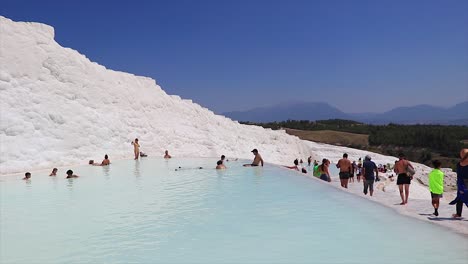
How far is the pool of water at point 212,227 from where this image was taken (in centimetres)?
627

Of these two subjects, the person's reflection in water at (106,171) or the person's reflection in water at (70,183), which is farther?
the person's reflection in water at (106,171)

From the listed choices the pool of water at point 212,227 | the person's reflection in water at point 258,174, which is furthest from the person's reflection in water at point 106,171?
the person's reflection in water at point 258,174

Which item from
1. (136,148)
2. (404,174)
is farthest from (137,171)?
(404,174)

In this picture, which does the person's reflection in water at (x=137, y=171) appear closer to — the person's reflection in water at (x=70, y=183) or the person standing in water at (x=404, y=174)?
the person's reflection in water at (x=70, y=183)

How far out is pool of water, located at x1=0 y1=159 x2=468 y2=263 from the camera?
6270 mm

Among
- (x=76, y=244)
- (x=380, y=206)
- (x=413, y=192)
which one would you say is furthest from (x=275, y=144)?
(x=76, y=244)

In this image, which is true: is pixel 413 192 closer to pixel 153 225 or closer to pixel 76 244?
pixel 153 225

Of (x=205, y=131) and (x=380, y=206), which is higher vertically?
(x=205, y=131)

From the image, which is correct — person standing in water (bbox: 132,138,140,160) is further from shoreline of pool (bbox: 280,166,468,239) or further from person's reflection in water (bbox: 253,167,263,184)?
shoreline of pool (bbox: 280,166,468,239)

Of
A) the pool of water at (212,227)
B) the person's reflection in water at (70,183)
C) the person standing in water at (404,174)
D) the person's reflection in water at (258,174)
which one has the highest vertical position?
the person standing in water at (404,174)

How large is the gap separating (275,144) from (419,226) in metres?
25.2

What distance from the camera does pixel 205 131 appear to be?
95.7 ft

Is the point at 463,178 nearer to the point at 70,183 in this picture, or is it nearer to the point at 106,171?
the point at 70,183

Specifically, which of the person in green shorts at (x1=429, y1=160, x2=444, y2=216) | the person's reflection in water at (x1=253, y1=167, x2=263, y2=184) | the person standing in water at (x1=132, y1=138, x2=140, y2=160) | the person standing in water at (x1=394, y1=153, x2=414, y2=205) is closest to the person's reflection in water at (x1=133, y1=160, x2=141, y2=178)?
the person standing in water at (x1=132, y1=138, x2=140, y2=160)
